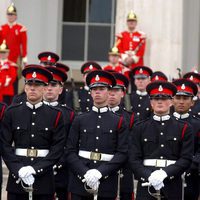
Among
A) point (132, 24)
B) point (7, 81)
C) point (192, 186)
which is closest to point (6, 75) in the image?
point (7, 81)

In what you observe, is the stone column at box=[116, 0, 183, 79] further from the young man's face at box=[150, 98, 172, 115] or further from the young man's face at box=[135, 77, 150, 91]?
the young man's face at box=[150, 98, 172, 115]

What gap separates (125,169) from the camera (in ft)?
43.5

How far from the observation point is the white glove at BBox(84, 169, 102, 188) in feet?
37.5

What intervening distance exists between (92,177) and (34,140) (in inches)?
30.5

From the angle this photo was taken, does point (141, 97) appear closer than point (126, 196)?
No

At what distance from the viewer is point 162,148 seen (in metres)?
11.5

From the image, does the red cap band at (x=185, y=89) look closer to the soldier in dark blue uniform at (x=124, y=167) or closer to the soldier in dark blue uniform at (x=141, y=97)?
the soldier in dark blue uniform at (x=124, y=167)

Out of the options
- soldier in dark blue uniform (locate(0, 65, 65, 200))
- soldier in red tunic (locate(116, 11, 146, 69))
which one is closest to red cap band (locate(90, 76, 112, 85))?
soldier in dark blue uniform (locate(0, 65, 65, 200))

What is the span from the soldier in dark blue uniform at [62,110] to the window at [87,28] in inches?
368

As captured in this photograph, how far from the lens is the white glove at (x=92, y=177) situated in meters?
11.4

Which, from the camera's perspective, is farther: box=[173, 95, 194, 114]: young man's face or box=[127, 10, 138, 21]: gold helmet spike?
box=[127, 10, 138, 21]: gold helmet spike

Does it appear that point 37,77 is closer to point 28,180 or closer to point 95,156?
point 95,156

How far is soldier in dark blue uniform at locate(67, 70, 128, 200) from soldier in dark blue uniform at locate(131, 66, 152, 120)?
3293 millimetres

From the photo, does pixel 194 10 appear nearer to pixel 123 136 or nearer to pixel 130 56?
pixel 130 56
